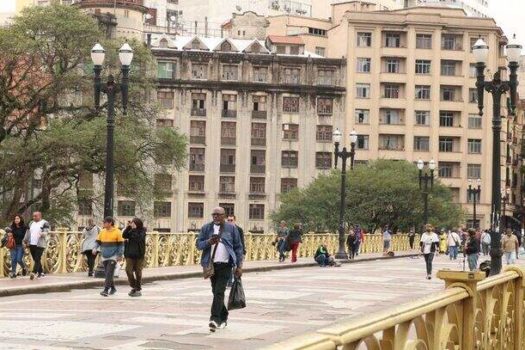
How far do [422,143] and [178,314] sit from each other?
276ft

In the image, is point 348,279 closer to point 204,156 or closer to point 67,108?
point 67,108

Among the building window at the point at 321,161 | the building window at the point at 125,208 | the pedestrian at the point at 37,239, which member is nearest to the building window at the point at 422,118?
the building window at the point at 321,161

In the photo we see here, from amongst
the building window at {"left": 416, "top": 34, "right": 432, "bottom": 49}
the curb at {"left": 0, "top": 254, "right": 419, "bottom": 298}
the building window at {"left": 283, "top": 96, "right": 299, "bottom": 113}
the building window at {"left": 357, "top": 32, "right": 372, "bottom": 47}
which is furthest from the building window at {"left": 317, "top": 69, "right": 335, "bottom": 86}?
the curb at {"left": 0, "top": 254, "right": 419, "bottom": 298}

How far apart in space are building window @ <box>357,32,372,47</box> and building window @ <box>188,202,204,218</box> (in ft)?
68.4

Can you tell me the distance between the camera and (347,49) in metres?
98.9

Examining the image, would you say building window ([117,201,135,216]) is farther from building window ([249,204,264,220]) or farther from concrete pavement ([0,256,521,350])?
concrete pavement ([0,256,521,350])

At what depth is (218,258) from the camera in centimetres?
1454

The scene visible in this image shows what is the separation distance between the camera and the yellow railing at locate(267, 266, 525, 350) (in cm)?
485

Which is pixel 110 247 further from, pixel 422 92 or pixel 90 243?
pixel 422 92

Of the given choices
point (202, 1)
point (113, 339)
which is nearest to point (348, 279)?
point (113, 339)

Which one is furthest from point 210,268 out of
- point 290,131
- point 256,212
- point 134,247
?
point 290,131

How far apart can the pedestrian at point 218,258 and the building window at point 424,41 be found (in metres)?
87.2

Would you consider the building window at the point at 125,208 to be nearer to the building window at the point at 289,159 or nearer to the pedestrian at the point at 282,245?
the building window at the point at 289,159

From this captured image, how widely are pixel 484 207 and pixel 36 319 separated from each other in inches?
3385
